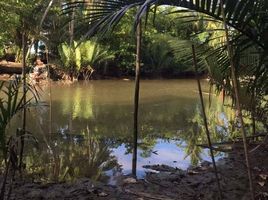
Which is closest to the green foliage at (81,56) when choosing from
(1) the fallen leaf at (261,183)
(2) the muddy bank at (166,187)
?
(2) the muddy bank at (166,187)

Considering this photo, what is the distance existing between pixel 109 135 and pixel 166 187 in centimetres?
348

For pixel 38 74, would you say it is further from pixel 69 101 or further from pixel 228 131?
pixel 228 131

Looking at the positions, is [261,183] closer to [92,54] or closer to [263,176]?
[263,176]

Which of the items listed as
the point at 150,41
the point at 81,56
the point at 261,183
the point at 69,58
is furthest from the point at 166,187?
the point at 150,41

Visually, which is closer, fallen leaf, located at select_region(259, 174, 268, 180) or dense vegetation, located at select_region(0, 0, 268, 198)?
dense vegetation, located at select_region(0, 0, 268, 198)

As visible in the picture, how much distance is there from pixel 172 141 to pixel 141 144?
2.08ft

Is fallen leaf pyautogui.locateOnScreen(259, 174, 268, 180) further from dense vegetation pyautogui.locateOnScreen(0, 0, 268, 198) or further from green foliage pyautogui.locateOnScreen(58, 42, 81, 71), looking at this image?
green foliage pyautogui.locateOnScreen(58, 42, 81, 71)

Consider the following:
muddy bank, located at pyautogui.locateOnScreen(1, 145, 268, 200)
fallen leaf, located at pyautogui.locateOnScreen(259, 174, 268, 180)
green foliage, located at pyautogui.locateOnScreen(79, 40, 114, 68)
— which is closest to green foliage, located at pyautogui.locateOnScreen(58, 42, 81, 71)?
green foliage, located at pyautogui.locateOnScreen(79, 40, 114, 68)

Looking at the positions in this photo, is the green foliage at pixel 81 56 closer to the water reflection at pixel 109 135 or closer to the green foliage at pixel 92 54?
the green foliage at pixel 92 54

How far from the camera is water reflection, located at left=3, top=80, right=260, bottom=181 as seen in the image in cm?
580

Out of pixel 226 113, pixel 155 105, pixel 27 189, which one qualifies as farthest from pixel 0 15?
pixel 27 189

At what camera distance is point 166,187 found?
4.75 m

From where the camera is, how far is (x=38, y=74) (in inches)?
800

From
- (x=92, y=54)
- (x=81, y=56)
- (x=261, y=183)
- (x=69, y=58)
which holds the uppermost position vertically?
(x=92, y=54)
